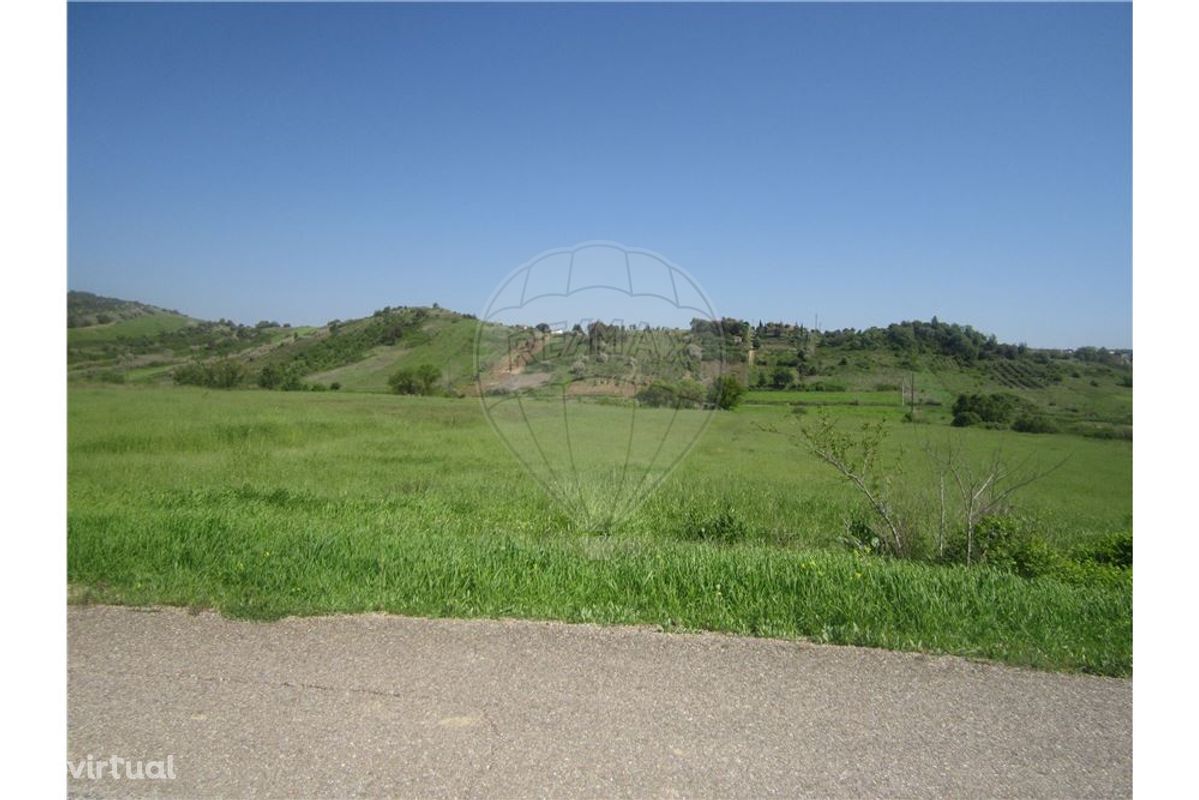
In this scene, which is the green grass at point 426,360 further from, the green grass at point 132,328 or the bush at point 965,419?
the bush at point 965,419

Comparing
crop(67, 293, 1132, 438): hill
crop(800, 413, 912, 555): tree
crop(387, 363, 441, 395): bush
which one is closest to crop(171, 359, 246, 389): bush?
crop(67, 293, 1132, 438): hill

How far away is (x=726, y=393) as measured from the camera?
1000 centimetres

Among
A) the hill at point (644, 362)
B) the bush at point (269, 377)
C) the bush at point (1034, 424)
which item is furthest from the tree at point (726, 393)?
the bush at point (269, 377)

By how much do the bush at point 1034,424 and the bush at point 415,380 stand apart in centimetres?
839

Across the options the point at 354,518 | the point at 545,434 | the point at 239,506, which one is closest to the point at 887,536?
the point at 545,434

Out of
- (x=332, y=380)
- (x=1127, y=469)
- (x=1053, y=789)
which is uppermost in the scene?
(x=332, y=380)

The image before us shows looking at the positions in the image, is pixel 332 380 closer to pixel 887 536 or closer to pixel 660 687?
pixel 887 536

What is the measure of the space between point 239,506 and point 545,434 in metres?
3.82

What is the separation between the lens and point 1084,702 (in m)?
4.11

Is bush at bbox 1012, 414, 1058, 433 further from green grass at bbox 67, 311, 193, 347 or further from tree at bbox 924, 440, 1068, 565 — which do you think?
green grass at bbox 67, 311, 193, 347

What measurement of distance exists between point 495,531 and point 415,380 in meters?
4.97

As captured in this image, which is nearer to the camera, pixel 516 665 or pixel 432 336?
pixel 516 665

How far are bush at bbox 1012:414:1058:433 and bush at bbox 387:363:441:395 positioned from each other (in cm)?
839

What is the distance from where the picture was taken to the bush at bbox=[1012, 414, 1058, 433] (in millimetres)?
10312
